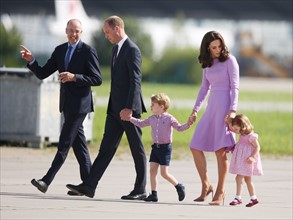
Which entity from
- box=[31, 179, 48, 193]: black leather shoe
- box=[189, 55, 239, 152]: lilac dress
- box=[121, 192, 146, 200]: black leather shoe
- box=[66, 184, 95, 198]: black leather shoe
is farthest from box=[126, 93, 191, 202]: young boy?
box=[31, 179, 48, 193]: black leather shoe

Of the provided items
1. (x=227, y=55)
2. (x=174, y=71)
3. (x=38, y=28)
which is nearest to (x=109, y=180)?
(x=227, y=55)

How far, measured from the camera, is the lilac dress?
12.3 metres

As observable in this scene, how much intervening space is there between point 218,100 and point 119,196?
1713 mm

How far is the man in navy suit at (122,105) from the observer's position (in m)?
12.5

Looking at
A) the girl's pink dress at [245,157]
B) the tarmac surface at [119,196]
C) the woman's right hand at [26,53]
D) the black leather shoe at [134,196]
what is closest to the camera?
the tarmac surface at [119,196]

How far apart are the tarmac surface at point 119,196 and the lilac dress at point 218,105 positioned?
2.14 feet

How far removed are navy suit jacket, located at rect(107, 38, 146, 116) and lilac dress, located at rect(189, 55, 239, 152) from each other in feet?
2.12

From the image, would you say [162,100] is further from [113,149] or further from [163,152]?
[113,149]

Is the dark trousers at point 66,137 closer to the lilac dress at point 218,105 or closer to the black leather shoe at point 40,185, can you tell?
the black leather shoe at point 40,185

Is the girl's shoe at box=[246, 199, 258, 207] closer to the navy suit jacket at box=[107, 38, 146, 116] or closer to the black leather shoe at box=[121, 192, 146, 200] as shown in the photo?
the black leather shoe at box=[121, 192, 146, 200]

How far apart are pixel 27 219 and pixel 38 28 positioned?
341ft

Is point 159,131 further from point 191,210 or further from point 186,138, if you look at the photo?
point 186,138

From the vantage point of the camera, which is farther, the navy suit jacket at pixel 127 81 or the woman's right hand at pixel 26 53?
the woman's right hand at pixel 26 53

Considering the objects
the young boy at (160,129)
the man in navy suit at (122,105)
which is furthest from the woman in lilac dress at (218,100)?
the man in navy suit at (122,105)
